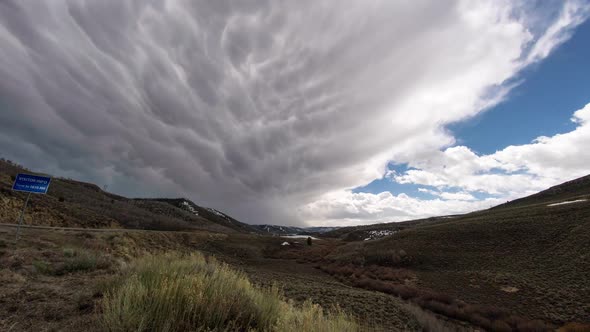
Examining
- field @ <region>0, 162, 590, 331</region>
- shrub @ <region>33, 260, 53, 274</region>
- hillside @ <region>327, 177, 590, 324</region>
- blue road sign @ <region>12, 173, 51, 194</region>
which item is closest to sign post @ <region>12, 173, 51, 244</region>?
blue road sign @ <region>12, 173, 51, 194</region>

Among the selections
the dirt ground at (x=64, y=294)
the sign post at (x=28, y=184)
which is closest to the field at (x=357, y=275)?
the dirt ground at (x=64, y=294)

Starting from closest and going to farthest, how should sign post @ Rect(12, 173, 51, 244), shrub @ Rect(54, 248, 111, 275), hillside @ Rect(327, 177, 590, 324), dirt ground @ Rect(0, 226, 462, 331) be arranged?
dirt ground @ Rect(0, 226, 462, 331)
shrub @ Rect(54, 248, 111, 275)
sign post @ Rect(12, 173, 51, 244)
hillside @ Rect(327, 177, 590, 324)

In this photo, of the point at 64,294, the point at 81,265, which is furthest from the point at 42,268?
the point at 64,294

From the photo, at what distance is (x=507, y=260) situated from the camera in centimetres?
2973

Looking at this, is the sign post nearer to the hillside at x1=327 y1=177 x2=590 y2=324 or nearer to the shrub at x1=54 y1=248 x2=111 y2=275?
the shrub at x1=54 y1=248 x2=111 y2=275

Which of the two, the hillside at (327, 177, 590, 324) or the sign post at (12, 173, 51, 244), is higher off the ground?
the sign post at (12, 173, 51, 244)

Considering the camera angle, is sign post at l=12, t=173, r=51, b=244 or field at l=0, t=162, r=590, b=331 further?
sign post at l=12, t=173, r=51, b=244

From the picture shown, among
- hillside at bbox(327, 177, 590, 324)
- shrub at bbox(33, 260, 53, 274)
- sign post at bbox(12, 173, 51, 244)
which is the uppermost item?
sign post at bbox(12, 173, 51, 244)

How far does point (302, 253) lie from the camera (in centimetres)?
4888

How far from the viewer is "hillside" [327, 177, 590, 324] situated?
19219 millimetres

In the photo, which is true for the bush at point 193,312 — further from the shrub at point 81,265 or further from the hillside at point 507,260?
the hillside at point 507,260

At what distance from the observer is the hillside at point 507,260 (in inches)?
757

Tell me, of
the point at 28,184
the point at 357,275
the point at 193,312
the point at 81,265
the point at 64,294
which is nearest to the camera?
the point at 193,312

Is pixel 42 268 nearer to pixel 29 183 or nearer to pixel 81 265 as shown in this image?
pixel 81 265
